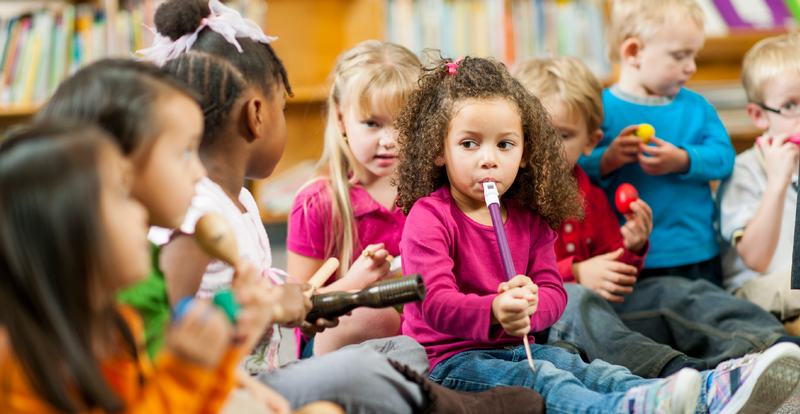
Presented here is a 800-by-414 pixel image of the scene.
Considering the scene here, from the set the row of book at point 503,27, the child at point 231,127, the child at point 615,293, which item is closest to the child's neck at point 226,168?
the child at point 231,127

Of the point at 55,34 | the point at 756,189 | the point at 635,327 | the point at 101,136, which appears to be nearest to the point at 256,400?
the point at 101,136

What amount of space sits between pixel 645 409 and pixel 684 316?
554 millimetres

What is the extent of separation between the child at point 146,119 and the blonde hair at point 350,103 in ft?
1.98

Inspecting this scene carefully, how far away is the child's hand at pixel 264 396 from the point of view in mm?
679

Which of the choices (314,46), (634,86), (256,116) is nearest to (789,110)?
(634,86)

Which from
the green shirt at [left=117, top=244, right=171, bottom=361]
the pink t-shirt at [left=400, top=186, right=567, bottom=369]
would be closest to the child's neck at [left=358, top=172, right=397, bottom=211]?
the pink t-shirt at [left=400, top=186, right=567, bottom=369]

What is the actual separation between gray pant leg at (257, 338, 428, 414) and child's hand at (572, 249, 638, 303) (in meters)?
0.63

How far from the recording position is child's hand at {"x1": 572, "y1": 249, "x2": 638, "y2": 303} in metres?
1.29

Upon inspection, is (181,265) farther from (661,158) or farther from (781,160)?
(781,160)

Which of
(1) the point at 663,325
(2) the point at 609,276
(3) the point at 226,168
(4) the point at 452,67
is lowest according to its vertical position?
(1) the point at 663,325

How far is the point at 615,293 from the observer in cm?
132

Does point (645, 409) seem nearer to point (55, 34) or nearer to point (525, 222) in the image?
point (525, 222)

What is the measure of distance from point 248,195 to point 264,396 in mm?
429

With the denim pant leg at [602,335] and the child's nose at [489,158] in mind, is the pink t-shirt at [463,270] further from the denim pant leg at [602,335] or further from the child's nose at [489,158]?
the denim pant leg at [602,335]
